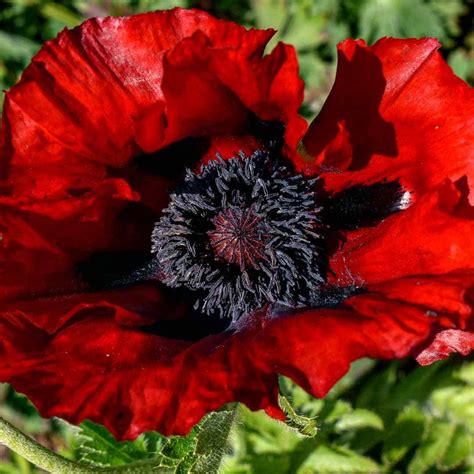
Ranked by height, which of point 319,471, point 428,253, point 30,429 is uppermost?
point 428,253

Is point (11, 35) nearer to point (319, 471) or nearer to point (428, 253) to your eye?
point (319, 471)

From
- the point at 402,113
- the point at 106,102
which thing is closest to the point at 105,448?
the point at 106,102

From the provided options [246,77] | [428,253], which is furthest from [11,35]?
[428,253]

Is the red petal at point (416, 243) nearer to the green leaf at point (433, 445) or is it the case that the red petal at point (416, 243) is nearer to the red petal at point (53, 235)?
the red petal at point (53, 235)

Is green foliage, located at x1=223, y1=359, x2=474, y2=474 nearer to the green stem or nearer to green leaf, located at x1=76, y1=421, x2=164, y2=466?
green leaf, located at x1=76, y1=421, x2=164, y2=466

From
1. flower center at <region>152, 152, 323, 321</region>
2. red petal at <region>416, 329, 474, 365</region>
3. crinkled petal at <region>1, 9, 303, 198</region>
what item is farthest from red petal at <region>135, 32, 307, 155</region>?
red petal at <region>416, 329, 474, 365</region>

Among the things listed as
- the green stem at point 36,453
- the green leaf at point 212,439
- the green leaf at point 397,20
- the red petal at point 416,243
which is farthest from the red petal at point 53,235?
the green leaf at point 397,20
